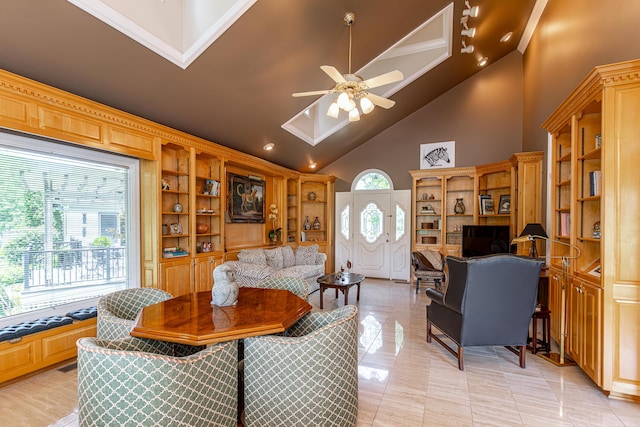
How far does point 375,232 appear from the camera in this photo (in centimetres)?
763

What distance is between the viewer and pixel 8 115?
260cm

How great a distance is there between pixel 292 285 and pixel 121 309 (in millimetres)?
1468

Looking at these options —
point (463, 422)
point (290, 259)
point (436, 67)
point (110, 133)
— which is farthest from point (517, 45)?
point (110, 133)

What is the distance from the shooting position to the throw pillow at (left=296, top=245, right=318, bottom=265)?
6453 mm

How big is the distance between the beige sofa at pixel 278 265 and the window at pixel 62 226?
1.53m

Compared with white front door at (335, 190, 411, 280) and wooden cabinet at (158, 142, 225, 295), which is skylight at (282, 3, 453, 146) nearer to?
wooden cabinet at (158, 142, 225, 295)

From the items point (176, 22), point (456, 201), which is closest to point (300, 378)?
point (176, 22)

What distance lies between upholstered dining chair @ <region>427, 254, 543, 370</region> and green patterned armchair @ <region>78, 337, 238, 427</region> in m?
2.30

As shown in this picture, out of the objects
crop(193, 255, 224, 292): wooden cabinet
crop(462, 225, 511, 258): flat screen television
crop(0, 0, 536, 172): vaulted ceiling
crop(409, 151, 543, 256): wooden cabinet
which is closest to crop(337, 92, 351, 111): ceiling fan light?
crop(0, 0, 536, 172): vaulted ceiling

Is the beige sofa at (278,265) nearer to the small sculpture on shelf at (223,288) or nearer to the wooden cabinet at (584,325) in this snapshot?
the small sculpture on shelf at (223,288)

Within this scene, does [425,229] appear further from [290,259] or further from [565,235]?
[565,235]

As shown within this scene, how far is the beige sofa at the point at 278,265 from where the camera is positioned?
4.88 metres

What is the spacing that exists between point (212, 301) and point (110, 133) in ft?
7.81

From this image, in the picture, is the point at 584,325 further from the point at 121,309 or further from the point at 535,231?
the point at 121,309
